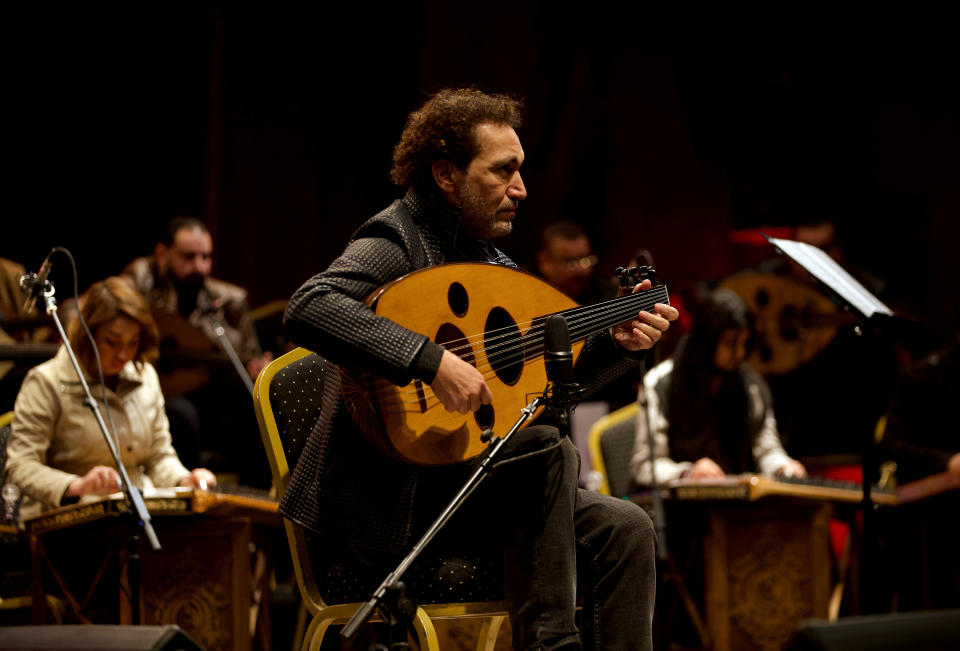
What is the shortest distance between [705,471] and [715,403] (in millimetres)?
563

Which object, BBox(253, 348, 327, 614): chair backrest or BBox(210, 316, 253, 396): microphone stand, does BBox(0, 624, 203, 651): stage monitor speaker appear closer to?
BBox(253, 348, 327, 614): chair backrest

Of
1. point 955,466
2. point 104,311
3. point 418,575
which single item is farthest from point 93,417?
point 955,466

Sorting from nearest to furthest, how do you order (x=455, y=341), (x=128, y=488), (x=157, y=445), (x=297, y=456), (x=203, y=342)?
(x=455, y=341), (x=297, y=456), (x=128, y=488), (x=157, y=445), (x=203, y=342)

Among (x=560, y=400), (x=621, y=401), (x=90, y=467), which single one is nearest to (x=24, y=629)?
(x=560, y=400)

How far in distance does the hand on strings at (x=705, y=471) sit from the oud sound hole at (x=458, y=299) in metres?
2.14

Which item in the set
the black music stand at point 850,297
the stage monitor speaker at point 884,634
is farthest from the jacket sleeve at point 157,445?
the stage monitor speaker at point 884,634

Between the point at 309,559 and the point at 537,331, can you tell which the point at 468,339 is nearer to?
the point at 537,331

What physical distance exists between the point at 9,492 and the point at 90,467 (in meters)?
0.30

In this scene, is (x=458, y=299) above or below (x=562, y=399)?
above

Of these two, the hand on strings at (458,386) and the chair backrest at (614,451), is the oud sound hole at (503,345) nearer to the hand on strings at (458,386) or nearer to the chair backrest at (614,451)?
the hand on strings at (458,386)

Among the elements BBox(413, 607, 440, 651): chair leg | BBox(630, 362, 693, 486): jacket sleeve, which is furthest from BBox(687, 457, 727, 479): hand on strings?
BBox(413, 607, 440, 651): chair leg

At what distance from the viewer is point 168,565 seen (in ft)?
12.0

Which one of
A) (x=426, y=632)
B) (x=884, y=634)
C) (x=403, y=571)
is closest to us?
(x=884, y=634)

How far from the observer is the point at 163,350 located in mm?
5441
